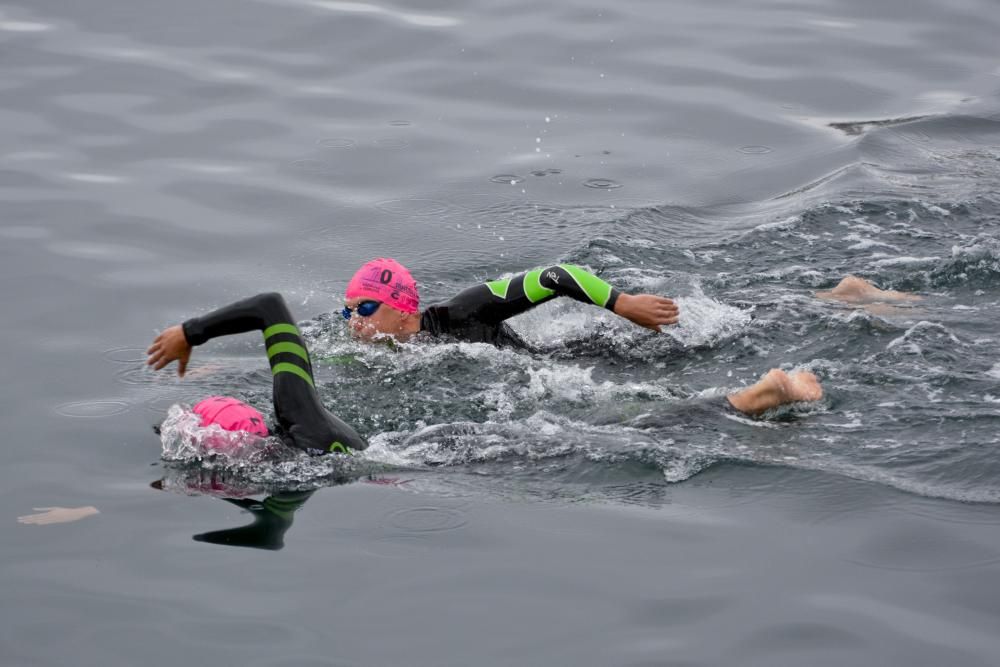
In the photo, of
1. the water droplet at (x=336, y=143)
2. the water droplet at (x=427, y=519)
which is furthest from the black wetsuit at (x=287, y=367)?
the water droplet at (x=336, y=143)

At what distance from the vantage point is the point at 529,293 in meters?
8.66

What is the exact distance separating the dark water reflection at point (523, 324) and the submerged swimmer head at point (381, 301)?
12.0 inches

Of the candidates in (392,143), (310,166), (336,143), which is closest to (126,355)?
(310,166)

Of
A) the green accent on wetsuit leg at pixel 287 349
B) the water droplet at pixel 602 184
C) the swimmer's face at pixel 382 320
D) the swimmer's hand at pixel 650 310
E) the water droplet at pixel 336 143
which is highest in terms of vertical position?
the water droplet at pixel 336 143

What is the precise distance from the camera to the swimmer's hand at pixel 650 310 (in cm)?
797

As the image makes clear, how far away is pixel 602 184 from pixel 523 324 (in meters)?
2.99

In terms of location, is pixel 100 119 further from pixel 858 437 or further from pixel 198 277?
pixel 858 437

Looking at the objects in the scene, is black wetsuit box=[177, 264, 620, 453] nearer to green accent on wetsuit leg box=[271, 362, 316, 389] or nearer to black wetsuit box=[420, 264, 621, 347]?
green accent on wetsuit leg box=[271, 362, 316, 389]

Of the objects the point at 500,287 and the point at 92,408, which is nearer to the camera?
the point at 92,408

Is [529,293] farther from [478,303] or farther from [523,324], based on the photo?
[523,324]

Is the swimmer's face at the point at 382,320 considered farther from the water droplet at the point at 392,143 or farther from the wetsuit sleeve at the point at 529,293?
the water droplet at the point at 392,143

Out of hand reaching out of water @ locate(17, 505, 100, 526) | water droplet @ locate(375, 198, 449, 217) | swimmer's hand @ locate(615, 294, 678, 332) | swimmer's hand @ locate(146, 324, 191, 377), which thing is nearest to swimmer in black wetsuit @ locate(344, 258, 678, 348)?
swimmer's hand @ locate(615, 294, 678, 332)

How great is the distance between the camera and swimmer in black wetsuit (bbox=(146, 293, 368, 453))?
6.94 meters

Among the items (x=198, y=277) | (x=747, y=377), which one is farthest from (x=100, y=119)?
(x=747, y=377)
